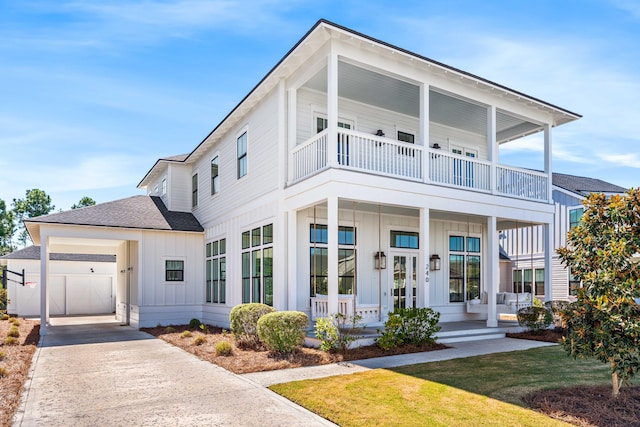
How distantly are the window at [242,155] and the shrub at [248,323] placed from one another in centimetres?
500

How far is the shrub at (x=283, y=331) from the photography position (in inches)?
375

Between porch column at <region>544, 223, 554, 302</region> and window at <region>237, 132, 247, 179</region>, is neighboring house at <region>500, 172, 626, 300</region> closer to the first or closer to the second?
porch column at <region>544, 223, 554, 302</region>

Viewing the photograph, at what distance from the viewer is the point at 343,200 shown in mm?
11422

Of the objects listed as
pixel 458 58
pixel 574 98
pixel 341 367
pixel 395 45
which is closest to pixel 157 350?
pixel 341 367

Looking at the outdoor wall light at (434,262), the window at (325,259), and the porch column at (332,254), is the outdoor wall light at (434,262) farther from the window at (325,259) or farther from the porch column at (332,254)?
the porch column at (332,254)

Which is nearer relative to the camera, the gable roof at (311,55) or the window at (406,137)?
the gable roof at (311,55)

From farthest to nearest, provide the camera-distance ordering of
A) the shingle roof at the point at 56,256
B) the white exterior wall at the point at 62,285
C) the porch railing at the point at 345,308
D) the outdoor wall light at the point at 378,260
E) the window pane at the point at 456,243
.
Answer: the shingle roof at the point at 56,256 < the white exterior wall at the point at 62,285 < the window pane at the point at 456,243 < the outdoor wall light at the point at 378,260 < the porch railing at the point at 345,308

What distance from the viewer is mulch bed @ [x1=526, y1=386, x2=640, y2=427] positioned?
542 centimetres

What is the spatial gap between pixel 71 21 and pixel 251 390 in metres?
8.59

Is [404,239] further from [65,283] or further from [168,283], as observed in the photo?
[65,283]

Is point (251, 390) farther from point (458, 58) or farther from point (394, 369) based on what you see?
point (458, 58)

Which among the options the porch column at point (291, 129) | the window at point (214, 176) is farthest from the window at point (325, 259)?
the window at point (214, 176)

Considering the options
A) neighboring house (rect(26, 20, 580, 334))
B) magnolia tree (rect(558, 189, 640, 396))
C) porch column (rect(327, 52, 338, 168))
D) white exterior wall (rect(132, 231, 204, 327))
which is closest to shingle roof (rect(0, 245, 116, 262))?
neighboring house (rect(26, 20, 580, 334))

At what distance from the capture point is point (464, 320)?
15.4 m
